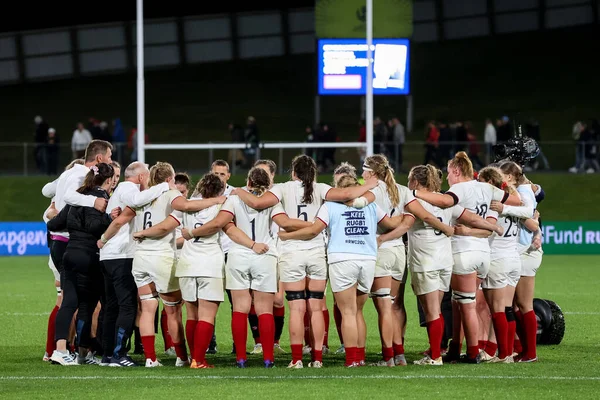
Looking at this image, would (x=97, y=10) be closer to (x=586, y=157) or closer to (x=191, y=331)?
(x=586, y=157)

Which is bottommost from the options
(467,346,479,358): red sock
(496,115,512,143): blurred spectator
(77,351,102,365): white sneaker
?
(77,351,102,365): white sneaker

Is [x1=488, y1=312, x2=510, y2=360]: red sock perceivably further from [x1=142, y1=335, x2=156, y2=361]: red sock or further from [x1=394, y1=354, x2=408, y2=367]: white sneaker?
[x1=142, y1=335, x2=156, y2=361]: red sock

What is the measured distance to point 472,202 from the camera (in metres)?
11.0

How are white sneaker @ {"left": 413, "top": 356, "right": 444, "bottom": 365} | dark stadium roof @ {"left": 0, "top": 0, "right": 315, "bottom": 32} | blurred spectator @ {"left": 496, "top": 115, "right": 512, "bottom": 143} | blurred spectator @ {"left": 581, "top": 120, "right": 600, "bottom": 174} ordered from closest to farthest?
white sneaker @ {"left": 413, "top": 356, "right": 444, "bottom": 365} < blurred spectator @ {"left": 581, "top": 120, "right": 600, "bottom": 174} < blurred spectator @ {"left": 496, "top": 115, "right": 512, "bottom": 143} < dark stadium roof @ {"left": 0, "top": 0, "right": 315, "bottom": 32}

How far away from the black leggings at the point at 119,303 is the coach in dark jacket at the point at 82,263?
21 centimetres

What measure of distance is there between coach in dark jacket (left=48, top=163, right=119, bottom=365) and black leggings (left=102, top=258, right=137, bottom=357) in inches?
8.3

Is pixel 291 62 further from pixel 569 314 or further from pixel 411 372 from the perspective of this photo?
pixel 411 372

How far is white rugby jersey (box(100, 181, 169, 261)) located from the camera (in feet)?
35.0

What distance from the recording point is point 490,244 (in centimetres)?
1123

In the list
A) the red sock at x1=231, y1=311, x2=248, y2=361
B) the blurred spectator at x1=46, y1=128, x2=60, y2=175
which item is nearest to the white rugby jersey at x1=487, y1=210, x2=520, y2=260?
the red sock at x1=231, y1=311, x2=248, y2=361

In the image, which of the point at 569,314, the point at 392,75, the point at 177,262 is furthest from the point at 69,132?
the point at 177,262

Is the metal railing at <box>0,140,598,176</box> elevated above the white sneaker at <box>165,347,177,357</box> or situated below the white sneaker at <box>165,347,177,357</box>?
above

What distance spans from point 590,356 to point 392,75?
16.6m

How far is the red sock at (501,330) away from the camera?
1096 centimetres
